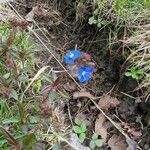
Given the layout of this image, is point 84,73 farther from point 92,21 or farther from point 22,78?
point 92,21

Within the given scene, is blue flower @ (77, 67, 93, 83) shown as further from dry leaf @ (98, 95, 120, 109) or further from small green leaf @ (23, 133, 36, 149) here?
small green leaf @ (23, 133, 36, 149)

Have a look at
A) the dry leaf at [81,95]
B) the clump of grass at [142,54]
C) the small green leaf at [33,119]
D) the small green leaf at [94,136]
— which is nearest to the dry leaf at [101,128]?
the small green leaf at [94,136]

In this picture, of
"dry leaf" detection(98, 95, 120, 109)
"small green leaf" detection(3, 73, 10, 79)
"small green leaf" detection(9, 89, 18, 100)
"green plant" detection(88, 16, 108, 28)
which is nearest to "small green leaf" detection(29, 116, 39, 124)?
"small green leaf" detection(9, 89, 18, 100)

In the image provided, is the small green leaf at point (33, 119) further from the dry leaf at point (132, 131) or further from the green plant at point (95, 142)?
the dry leaf at point (132, 131)

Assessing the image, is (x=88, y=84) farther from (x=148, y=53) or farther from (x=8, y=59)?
(x=8, y=59)

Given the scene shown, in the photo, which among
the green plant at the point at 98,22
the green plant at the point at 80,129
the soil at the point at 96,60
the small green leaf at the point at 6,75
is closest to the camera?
the small green leaf at the point at 6,75

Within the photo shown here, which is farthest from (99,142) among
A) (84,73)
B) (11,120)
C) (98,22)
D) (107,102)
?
(98,22)

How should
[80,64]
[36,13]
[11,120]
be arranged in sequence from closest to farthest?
[11,120] → [80,64] → [36,13]

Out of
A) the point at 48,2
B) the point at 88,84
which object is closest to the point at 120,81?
the point at 88,84
